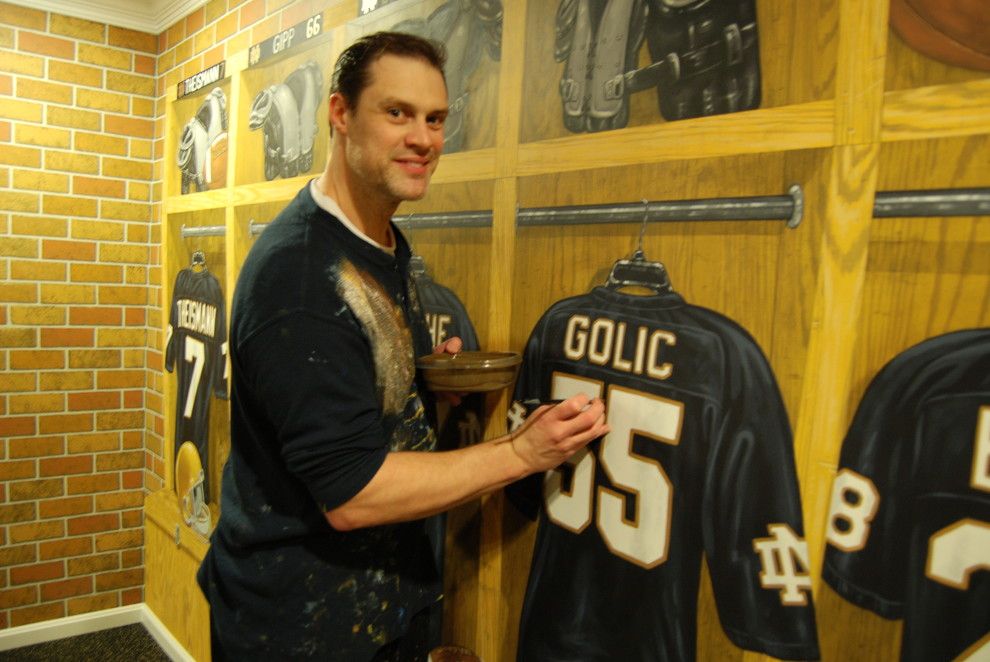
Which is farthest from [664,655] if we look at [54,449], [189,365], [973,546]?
[54,449]

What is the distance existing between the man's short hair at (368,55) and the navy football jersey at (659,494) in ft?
2.01

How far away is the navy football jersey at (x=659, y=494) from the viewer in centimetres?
120

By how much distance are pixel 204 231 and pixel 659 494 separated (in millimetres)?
2415

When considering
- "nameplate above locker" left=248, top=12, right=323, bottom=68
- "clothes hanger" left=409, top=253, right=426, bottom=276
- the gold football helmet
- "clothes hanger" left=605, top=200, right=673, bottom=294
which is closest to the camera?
"clothes hanger" left=605, top=200, right=673, bottom=294

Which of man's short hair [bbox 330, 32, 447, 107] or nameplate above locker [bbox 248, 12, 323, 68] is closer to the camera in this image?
man's short hair [bbox 330, 32, 447, 107]

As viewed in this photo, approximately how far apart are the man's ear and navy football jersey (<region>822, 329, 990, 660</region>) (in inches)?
43.2

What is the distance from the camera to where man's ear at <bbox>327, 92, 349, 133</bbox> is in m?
1.42

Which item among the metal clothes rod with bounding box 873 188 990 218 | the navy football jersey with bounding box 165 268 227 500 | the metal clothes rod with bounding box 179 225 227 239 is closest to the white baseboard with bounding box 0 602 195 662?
the navy football jersey with bounding box 165 268 227 500

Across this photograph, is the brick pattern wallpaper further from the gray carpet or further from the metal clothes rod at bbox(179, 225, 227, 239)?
the metal clothes rod at bbox(179, 225, 227, 239)

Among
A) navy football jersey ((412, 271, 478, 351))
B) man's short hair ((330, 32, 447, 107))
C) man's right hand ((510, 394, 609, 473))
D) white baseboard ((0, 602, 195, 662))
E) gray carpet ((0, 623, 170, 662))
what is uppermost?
man's short hair ((330, 32, 447, 107))

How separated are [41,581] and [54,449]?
66 cm

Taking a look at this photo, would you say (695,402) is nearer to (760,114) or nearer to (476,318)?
(760,114)

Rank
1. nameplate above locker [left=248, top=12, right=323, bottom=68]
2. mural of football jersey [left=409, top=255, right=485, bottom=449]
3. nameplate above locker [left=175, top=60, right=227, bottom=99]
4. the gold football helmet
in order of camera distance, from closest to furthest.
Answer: mural of football jersey [left=409, top=255, right=485, bottom=449]
nameplate above locker [left=248, top=12, right=323, bottom=68]
nameplate above locker [left=175, top=60, right=227, bottom=99]
the gold football helmet

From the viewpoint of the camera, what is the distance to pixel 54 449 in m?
3.38
